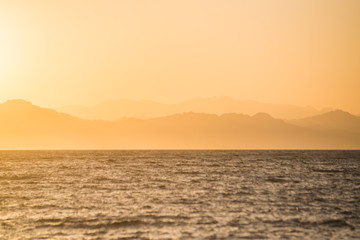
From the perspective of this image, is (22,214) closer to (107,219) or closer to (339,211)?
(107,219)

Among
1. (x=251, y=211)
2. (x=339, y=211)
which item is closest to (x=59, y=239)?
(x=251, y=211)

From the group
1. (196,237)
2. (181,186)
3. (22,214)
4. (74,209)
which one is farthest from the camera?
(181,186)

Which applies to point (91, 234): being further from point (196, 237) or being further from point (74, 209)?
point (74, 209)

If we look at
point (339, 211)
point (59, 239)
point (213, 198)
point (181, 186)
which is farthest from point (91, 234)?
point (181, 186)

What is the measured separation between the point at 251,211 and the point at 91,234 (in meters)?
13.8

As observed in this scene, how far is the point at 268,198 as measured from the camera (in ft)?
133

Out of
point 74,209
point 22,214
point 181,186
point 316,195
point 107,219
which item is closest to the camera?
point 107,219

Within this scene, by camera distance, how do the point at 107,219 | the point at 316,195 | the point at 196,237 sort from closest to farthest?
the point at 196,237 < the point at 107,219 < the point at 316,195

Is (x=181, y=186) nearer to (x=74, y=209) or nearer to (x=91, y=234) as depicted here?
(x=74, y=209)

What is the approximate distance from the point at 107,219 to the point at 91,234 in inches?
182

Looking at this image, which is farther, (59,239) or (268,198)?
(268,198)

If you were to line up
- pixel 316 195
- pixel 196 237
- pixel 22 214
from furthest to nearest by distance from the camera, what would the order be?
pixel 316 195 < pixel 22 214 < pixel 196 237

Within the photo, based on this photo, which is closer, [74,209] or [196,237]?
[196,237]

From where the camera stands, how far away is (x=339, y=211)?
33.6 metres
